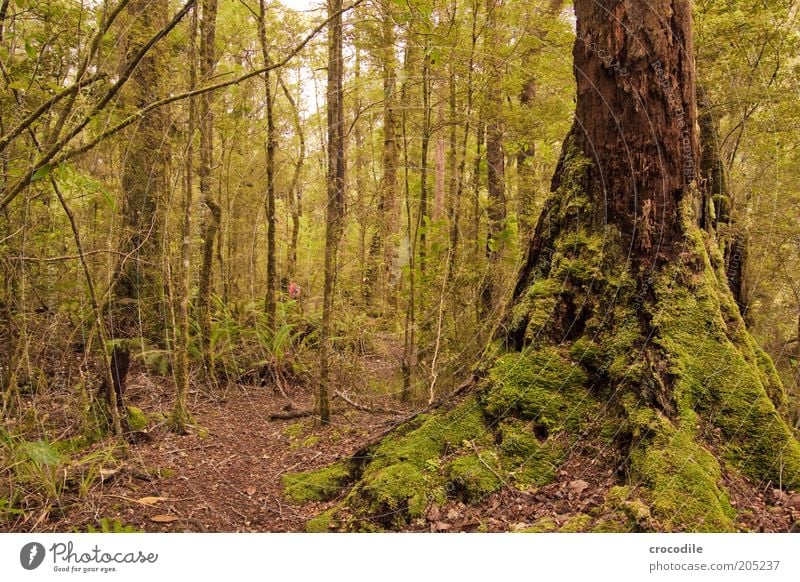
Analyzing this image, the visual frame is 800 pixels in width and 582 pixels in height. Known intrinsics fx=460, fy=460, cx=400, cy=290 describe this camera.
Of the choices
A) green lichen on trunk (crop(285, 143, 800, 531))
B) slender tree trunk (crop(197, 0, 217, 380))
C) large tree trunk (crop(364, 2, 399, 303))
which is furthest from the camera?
large tree trunk (crop(364, 2, 399, 303))

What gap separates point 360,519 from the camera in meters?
2.83

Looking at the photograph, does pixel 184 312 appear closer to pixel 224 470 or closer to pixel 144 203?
pixel 224 470

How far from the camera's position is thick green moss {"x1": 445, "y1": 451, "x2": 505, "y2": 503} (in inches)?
111

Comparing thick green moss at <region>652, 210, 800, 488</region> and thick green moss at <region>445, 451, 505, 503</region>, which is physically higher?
thick green moss at <region>652, 210, 800, 488</region>

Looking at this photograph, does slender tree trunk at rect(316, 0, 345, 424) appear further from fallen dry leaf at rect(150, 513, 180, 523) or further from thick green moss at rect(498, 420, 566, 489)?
thick green moss at rect(498, 420, 566, 489)

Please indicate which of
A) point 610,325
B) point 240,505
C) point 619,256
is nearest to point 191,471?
point 240,505

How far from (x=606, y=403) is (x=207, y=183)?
495 centimetres

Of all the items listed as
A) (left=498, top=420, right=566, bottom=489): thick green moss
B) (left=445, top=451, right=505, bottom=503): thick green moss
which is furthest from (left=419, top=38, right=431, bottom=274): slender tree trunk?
(left=445, top=451, right=505, bottom=503): thick green moss

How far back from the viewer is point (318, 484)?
11.4ft

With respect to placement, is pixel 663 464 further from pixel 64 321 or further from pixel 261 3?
pixel 261 3

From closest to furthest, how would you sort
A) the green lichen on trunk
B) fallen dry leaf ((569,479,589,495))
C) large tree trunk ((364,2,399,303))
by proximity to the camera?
the green lichen on trunk
fallen dry leaf ((569,479,589,495))
large tree trunk ((364,2,399,303))
